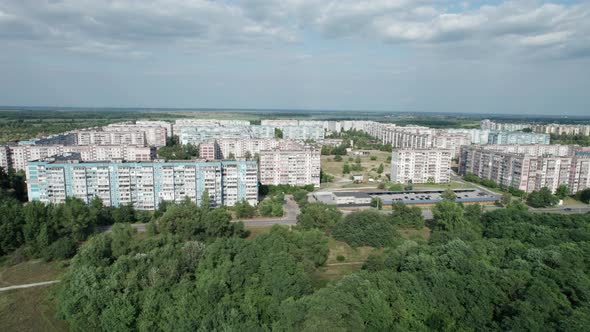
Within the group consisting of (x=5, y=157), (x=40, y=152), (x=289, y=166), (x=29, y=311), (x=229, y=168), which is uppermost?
(x=229, y=168)

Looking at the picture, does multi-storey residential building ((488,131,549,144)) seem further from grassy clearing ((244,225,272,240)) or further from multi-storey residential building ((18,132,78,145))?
multi-storey residential building ((18,132,78,145))

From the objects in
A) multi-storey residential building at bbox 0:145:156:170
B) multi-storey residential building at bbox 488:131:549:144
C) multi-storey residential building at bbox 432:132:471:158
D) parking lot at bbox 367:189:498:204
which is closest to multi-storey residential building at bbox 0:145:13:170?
multi-storey residential building at bbox 0:145:156:170

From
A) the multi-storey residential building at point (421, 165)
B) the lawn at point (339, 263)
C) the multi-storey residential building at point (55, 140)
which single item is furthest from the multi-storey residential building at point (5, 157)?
the multi-storey residential building at point (421, 165)

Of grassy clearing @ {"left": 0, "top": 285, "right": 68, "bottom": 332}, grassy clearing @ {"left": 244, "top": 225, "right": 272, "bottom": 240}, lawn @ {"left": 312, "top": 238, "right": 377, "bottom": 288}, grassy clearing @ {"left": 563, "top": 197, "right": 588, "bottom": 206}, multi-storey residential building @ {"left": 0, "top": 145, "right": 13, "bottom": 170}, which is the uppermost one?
multi-storey residential building @ {"left": 0, "top": 145, "right": 13, "bottom": 170}

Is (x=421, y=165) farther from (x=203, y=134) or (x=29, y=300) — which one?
(x=203, y=134)

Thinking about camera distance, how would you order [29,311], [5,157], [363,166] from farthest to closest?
1. [363,166]
2. [5,157]
3. [29,311]

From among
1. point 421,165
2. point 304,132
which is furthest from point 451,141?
point 304,132
